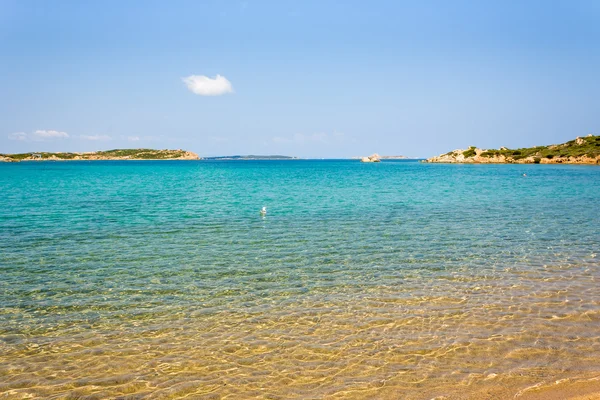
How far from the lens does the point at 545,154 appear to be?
156625mm

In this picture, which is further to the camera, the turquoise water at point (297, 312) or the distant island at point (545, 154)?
the distant island at point (545, 154)

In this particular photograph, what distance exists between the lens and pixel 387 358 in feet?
27.5

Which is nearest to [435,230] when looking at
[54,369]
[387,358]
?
[387,358]

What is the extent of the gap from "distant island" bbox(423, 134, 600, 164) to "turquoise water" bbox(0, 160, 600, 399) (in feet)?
444

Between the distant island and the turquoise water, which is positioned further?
the distant island

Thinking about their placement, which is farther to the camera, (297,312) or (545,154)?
→ (545,154)

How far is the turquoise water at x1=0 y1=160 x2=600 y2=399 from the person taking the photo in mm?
7664

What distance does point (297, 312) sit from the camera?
35.7 feet

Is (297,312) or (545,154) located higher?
(545,154)

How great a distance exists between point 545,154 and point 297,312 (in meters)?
172

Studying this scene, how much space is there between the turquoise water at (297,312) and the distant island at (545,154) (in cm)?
13528

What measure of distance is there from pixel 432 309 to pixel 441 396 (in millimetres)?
4121

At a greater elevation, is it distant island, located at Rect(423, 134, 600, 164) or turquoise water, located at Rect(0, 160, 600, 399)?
distant island, located at Rect(423, 134, 600, 164)

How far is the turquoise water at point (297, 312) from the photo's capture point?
25.1ft
